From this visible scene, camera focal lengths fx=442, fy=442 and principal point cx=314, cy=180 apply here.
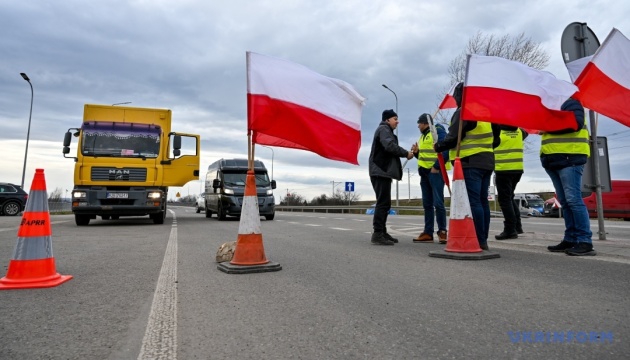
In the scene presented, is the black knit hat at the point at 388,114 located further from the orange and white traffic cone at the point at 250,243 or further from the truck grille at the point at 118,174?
the truck grille at the point at 118,174

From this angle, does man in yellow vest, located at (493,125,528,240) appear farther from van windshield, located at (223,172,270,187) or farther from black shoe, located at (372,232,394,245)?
van windshield, located at (223,172,270,187)

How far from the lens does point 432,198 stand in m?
7.46

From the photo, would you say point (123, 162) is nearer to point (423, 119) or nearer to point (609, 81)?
point (423, 119)

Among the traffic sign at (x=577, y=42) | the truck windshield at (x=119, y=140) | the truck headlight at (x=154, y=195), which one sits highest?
the traffic sign at (x=577, y=42)

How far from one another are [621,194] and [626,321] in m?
21.6

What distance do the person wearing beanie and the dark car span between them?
891 inches

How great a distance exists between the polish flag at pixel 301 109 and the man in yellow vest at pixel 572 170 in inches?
96.6

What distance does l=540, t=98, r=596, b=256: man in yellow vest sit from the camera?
207 inches

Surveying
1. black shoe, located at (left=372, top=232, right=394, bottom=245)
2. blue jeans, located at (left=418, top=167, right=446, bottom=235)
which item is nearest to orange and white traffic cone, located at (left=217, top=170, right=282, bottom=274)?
black shoe, located at (left=372, top=232, right=394, bottom=245)

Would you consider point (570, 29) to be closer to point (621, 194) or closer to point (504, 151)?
point (504, 151)

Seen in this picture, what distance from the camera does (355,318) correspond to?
269cm

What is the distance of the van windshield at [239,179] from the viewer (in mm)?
17188

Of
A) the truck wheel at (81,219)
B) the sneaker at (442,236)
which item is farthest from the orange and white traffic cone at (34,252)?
the truck wheel at (81,219)

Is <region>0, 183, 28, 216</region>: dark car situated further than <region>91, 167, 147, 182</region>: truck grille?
Yes
